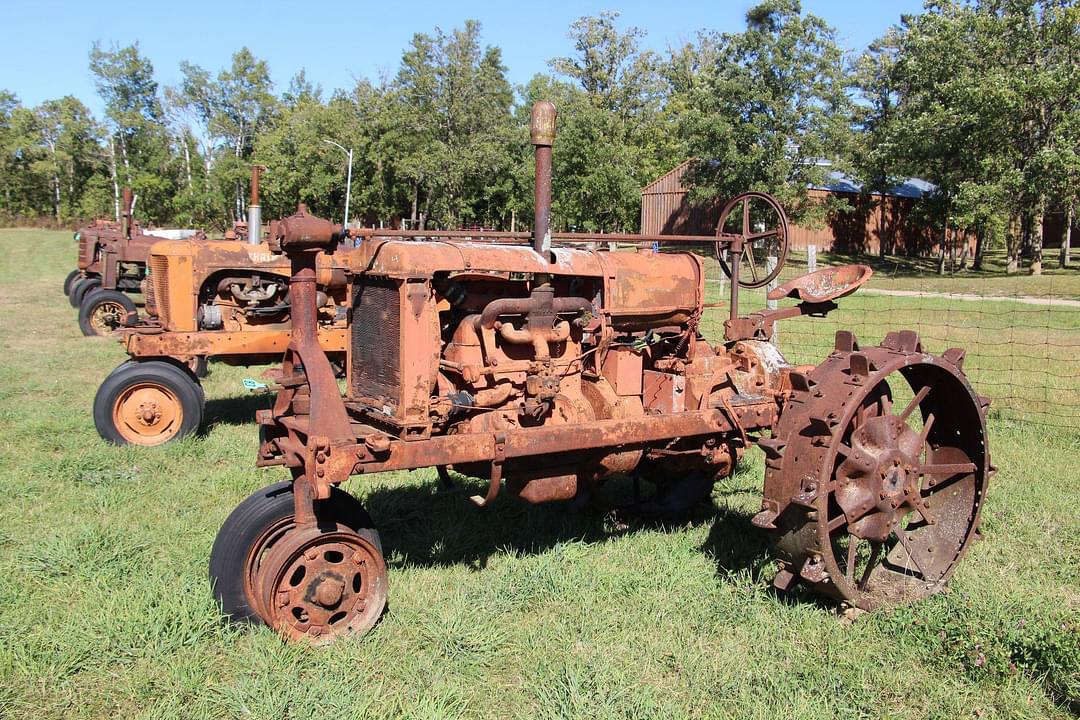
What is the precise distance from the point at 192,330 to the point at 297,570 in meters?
5.24

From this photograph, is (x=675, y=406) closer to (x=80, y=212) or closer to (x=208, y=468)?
(x=208, y=468)

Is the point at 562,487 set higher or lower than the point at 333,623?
higher

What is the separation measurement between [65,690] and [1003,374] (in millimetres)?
9554

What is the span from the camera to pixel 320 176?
1559 inches

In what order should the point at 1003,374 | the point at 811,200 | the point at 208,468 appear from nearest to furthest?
the point at 208,468 → the point at 1003,374 → the point at 811,200

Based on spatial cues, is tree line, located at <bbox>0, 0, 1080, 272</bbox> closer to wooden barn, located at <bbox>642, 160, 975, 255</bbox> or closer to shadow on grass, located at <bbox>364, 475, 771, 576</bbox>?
wooden barn, located at <bbox>642, 160, 975, 255</bbox>

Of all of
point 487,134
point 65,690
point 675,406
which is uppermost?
point 487,134

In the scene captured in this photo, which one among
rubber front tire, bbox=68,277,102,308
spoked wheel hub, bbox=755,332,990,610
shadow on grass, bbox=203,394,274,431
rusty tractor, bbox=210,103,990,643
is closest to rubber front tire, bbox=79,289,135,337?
rubber front tire, bbox=68,277,102,308

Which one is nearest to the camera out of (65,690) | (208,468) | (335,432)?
(65,690)

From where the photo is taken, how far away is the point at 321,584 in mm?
3389

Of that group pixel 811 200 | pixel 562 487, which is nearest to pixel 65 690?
pixel 562 487

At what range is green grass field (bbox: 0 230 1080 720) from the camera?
3.09 m

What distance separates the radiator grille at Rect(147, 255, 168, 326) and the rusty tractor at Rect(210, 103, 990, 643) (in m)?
4.67

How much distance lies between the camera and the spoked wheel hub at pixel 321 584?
3.33m
